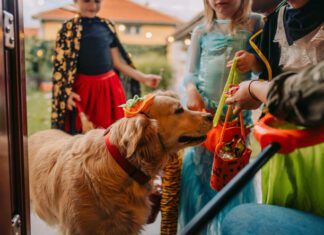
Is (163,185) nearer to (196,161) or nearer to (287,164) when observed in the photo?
(196,161)

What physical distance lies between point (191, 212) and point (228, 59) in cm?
75

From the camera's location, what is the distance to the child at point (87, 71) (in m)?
1.76

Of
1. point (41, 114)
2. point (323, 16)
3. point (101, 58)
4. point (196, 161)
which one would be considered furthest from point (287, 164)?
point (41, 114)

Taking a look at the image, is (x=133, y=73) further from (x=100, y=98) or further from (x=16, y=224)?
(x=16, y=224)

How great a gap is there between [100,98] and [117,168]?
0.71 m

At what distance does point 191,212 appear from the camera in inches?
61.8

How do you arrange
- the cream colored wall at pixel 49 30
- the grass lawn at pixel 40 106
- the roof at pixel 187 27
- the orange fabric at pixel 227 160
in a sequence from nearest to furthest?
1. the orange fabric at pixel 227 160
2. the roof at pixel 187 27
3. the cream colored wall at pixel 49 30
4. the grass lawn at pixel 40 106

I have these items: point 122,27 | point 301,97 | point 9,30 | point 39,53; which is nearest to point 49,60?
point 39,53

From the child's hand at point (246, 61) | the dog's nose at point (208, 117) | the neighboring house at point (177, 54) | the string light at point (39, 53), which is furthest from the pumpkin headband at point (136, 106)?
the string light at point (39, 53)

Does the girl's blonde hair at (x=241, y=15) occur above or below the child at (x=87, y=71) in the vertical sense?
above

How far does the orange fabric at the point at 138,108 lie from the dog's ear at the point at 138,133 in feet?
0.07

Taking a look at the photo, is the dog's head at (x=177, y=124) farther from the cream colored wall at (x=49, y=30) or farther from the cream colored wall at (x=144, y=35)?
the cream colored wall at (x=49, y=30)

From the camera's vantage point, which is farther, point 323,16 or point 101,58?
point 101,58

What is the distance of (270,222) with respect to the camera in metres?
0.76
